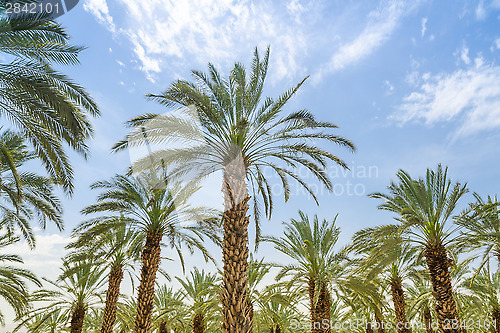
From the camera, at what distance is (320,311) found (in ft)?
54.4

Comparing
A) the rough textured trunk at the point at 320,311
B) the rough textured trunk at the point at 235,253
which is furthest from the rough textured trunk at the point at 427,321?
the rough textured trunk at the point at 235,253

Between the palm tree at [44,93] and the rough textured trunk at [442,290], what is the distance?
13.9 m

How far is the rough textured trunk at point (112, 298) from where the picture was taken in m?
16.1

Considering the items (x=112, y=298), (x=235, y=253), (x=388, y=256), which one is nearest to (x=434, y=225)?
(x=388, y=256)

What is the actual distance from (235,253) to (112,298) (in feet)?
33.3

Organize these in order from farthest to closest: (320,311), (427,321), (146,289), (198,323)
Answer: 1. (427,321)
2. (198,323)
3. (320,311)
4. (146,289)

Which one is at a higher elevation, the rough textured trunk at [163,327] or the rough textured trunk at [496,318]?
the rough textured trunk at [496,318]

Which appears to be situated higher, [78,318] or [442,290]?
[442,290]

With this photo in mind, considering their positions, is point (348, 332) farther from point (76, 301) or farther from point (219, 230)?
point (76, 301)

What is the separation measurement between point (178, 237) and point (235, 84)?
8204 millimetres

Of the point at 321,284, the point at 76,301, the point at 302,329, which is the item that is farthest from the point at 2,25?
the point at 302,329

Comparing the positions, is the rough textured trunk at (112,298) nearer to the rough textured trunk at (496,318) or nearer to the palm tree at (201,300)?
the palm tree at (201,300)

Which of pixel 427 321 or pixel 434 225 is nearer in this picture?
pixel 434 225

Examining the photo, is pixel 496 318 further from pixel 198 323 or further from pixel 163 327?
pixel 163 327
